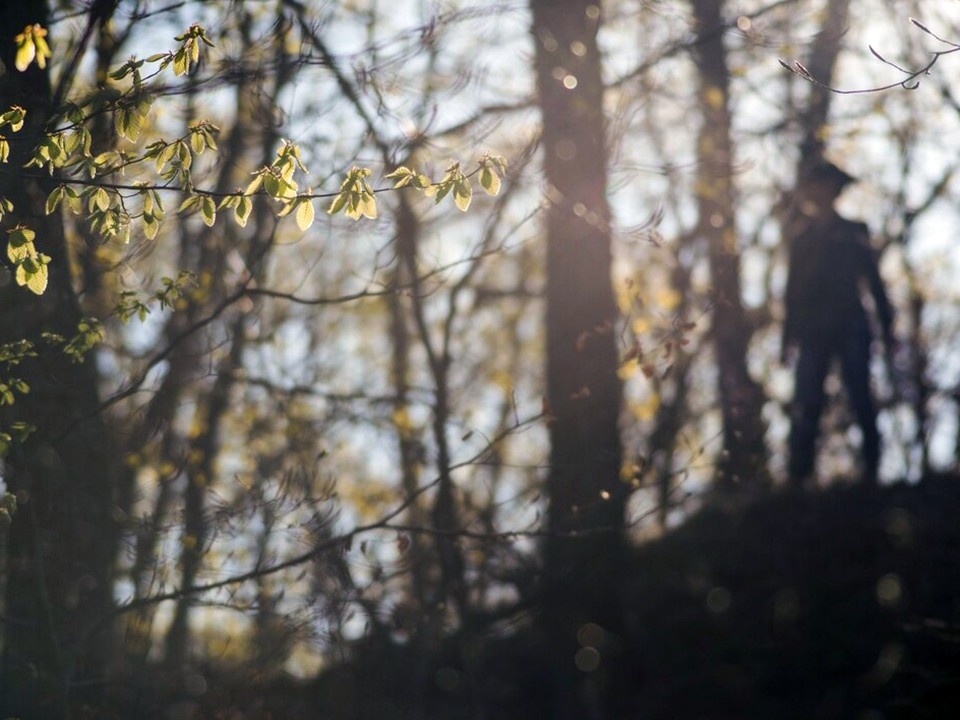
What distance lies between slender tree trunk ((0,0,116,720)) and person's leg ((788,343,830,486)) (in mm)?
5776

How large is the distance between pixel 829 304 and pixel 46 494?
6220mm

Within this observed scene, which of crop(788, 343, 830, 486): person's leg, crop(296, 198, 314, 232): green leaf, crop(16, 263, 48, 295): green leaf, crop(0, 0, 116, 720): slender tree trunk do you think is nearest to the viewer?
crop(296, 198, 314, 232): green leaf

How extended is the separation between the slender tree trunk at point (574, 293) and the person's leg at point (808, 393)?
2.05 m

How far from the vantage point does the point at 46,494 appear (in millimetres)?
5516

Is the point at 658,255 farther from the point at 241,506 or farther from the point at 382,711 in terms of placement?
the point at 241,506

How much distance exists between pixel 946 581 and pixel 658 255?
16.2 ft

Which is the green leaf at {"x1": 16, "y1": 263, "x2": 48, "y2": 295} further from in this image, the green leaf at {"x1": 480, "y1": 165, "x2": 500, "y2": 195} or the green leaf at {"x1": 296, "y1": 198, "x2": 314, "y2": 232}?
the green leaf at {"x1": 480, "y1": 165, "x2": 500, "y2": 195}

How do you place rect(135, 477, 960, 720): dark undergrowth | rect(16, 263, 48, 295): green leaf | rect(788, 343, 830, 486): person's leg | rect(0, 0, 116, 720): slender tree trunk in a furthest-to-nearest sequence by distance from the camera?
rect(788, 343, 830, 486): person's leg
rect(135, 477, 960, 720): dark undergrowth
rect(0, 0, 116, 720): slender tree trunk
rect(16, 263, 48, 295): green leaf

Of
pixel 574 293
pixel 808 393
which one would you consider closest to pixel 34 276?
pixel 574 293

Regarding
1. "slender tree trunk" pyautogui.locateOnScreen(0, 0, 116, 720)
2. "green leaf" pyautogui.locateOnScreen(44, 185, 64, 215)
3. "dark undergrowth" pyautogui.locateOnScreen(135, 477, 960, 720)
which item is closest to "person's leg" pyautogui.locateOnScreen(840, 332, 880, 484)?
"dark undergrowth" pyautogui.locateOnScreen(135, 477, 960, 720)

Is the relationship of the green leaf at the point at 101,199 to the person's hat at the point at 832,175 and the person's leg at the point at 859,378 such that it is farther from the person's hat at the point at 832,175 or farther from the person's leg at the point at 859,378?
the person's leg at the point at 859,378

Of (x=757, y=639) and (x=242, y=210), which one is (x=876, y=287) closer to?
(x=757, y=639)

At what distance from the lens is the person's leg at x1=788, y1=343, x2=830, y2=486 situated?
8992 mm

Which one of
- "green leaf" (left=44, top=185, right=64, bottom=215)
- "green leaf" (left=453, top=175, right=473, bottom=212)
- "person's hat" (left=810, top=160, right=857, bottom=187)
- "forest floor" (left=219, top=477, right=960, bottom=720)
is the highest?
"person's hat" (left=810, top=160, right=857, bottom=187)
